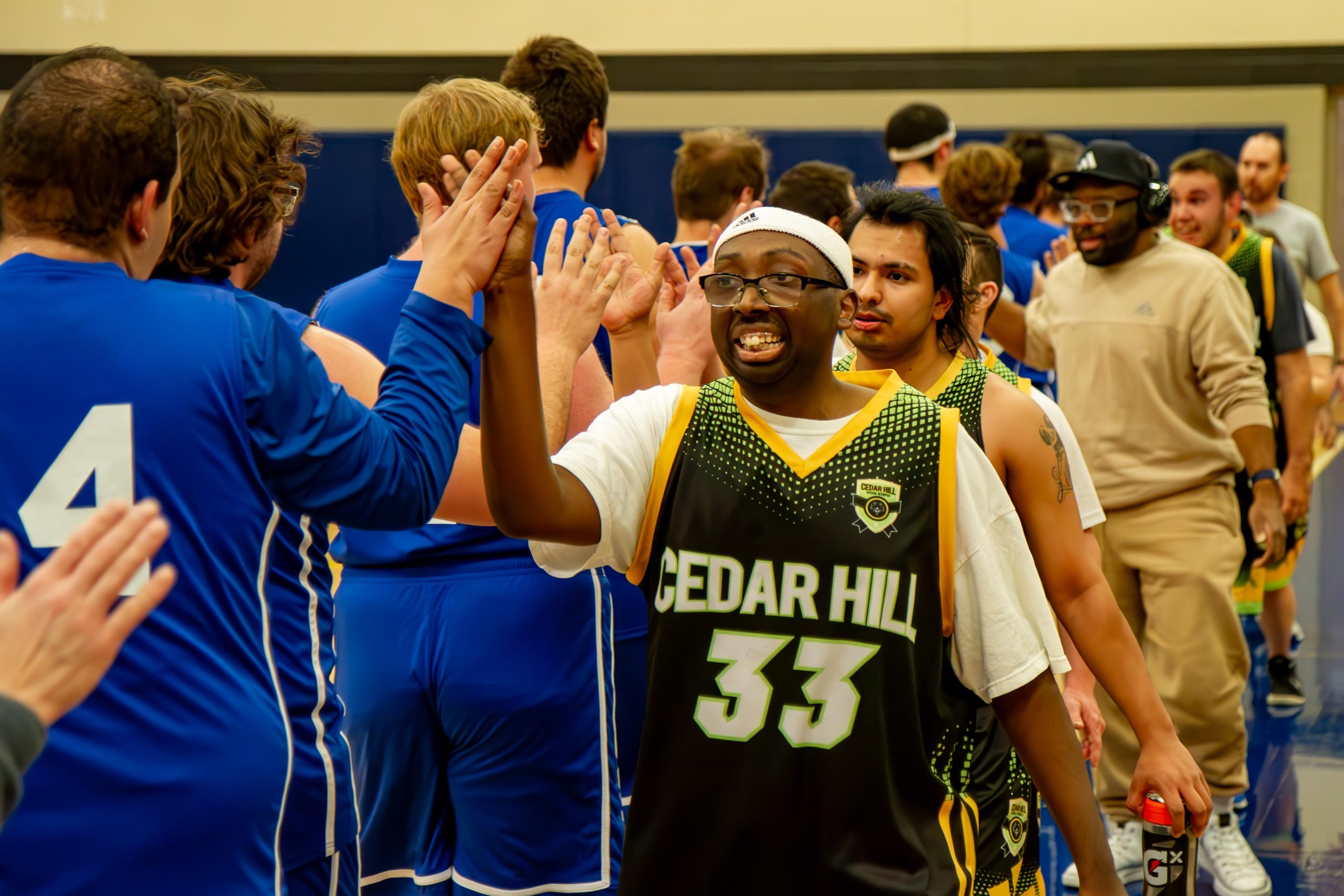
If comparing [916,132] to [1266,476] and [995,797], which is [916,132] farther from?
[995,797]

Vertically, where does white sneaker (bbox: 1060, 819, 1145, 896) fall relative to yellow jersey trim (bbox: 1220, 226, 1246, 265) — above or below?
below

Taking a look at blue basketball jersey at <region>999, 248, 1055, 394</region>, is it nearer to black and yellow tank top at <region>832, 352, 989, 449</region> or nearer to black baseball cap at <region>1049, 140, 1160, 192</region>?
black baseball cap at <region>1049, 140, 1160, 192</region>

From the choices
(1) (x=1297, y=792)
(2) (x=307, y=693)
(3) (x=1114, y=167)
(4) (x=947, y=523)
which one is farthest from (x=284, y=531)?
(1) (x=1297, y=792)

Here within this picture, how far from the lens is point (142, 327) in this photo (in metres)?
1.64

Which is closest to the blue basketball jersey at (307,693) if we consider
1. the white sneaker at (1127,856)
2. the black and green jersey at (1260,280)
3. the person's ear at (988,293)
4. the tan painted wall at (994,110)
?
the person's ear at (988,293)

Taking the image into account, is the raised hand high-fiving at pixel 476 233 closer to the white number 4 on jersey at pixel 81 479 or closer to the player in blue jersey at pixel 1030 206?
the white number 4 on jersey at pixel 81 479

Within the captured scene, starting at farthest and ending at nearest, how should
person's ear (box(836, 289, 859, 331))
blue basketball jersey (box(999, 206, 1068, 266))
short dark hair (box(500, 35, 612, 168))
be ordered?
1. blue basketball jersey (box(999, 206, 1068, 266))
2. short dark hair (box(500, 35, 612, 168))
3. person's ear (box(836, 289, 859, 331))

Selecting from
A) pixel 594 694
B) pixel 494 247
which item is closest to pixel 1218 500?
pixel 594 694

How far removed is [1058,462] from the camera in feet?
8.72

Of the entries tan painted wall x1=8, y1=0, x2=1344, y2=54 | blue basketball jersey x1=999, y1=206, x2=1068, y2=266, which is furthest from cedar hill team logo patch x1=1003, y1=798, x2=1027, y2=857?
tan painted wall x1=8, y1=0, x2=1344, y2=54

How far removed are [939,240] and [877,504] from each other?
1067 mm

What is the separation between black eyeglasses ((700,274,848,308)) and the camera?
2135mm

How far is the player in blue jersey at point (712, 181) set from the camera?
4.80 m

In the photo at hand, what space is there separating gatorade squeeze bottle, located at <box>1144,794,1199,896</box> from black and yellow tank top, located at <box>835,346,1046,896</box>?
0.77ft
